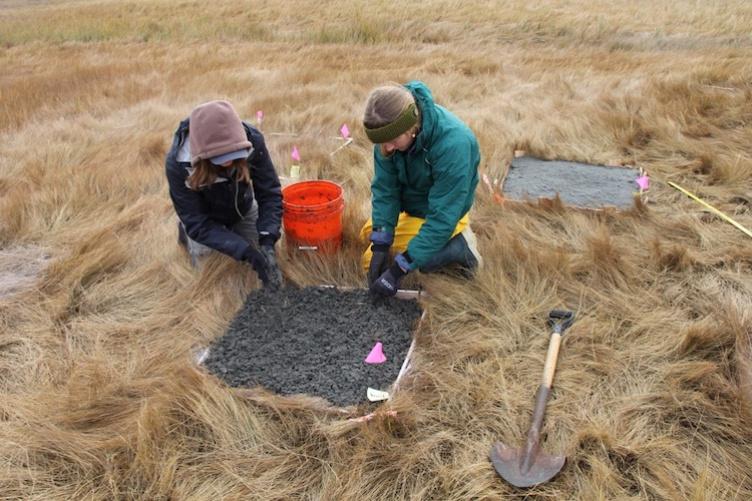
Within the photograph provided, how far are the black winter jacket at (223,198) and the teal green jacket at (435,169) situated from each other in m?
0.63

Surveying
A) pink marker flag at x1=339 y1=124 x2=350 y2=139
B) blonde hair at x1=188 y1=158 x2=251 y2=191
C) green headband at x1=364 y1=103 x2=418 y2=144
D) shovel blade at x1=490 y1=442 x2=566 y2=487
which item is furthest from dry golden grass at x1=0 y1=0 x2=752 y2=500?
green headband at x1=364 y1=103 x2=418 y2=144

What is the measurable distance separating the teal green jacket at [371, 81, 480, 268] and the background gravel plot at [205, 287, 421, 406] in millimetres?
372

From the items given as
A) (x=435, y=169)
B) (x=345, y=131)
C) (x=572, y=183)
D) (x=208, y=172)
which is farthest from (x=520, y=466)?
(x=345, y=131)

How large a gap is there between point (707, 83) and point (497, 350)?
5.25 meters

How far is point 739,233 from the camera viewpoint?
3480mm

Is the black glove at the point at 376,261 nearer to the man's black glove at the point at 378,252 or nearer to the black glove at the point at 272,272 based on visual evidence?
the man's black glove at the point at 378,252

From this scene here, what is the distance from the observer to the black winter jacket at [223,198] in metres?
2.96

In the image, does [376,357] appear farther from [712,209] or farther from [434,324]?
[712,209]

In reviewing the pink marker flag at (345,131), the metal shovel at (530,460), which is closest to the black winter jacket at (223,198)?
the metal shovel at (530,460)

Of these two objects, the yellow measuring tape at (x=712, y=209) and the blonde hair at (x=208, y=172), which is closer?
the blonde hair at (x=208, y=172)

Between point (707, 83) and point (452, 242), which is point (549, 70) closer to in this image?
point (707, 83)

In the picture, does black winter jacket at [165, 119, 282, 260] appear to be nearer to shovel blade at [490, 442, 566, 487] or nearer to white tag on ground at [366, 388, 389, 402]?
white tag on ground at [366, 388, 389, 402]

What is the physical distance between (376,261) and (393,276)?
19cm

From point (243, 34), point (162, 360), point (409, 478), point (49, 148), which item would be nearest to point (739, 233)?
point (409, 478)
